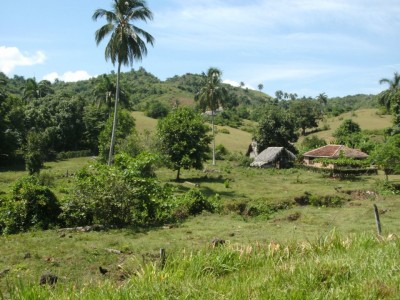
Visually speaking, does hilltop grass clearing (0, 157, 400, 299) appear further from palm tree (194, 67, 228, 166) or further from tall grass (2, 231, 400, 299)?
palm tree (194, 67, 228, 166)

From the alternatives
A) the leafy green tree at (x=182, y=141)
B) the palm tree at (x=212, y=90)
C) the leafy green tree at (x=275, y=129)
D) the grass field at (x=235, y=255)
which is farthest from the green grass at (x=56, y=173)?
the leafy green tree at (x=275, y=129)

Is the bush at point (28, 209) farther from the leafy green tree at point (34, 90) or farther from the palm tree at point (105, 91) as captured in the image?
the leafy green tree at point (34, 90)

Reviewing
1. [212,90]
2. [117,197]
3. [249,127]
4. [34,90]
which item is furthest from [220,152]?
[117,197]

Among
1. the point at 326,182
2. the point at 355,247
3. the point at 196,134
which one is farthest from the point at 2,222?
the point at 326,182

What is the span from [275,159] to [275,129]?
22.6ft

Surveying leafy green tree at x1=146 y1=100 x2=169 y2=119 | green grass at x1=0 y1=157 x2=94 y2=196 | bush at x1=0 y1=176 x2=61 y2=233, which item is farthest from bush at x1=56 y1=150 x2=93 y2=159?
bush at x1=0 y1=176 x2=61 y2=233

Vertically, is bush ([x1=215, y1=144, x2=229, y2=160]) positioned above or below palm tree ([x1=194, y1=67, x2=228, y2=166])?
below

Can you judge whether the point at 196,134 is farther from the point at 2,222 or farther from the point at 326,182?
the point at 2,222

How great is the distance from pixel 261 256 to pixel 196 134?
30.1m

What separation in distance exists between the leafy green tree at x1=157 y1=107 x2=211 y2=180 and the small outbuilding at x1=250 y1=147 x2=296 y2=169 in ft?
53.7

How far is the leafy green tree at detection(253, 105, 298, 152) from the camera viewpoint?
186 ft

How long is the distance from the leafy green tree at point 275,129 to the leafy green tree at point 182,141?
21.6 m

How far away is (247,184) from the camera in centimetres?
3700

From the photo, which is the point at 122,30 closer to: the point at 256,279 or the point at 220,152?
the point at 256,279
